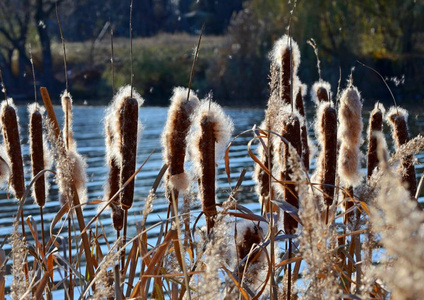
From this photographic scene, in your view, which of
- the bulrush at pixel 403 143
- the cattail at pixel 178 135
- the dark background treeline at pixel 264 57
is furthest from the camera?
the dark background treeline at pixel 264 57

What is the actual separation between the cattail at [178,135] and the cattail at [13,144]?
0.64 meters

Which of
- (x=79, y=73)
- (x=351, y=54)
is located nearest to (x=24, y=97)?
(x=79, y=73)

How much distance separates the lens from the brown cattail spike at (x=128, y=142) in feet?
6.20

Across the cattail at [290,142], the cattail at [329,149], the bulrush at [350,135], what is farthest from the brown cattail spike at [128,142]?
the bulrush at [350,135]

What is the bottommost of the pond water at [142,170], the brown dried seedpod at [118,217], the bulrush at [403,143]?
the pond water at [142,170]

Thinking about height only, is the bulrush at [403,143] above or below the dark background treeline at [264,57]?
below

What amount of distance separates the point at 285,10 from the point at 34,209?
19601mm

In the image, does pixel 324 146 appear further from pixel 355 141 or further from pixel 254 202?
pixel 254 202

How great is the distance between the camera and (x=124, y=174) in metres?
1.92

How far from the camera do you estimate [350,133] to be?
238 centimetres

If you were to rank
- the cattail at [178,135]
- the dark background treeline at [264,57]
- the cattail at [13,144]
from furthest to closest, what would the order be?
the dark background treeline at [264,57]
the cattail at [13,144]
the cattail at [178,135]

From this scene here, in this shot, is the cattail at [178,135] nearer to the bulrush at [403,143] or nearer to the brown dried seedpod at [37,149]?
the brown dried seedpod at [37,149]

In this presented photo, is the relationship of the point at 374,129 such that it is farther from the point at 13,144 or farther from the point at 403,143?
the point at 13,144

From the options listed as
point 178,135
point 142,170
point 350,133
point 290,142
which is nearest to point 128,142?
point 178,135
